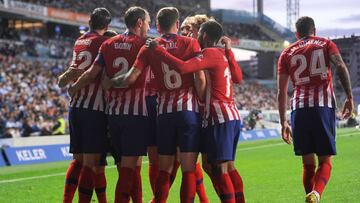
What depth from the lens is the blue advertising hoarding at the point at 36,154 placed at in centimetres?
1636

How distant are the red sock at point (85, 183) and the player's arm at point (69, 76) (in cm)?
103

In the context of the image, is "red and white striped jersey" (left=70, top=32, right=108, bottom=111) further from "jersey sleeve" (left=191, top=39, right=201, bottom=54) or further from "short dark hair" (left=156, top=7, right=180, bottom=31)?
"jersey sleeve" (left=191, top=39, right=201, bottom=54)

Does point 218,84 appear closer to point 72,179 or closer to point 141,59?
point 141,59

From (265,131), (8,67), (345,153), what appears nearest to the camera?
(345,153)

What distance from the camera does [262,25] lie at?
6116 centimetres

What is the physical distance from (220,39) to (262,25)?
56598 mm

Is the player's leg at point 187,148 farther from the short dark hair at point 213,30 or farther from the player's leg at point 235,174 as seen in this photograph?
the short dark hair at point 213,30

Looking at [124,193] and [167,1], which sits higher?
[167,1]

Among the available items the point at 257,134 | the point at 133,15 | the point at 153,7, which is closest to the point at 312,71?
the point at 133,15

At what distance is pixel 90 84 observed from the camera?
6.45 meters

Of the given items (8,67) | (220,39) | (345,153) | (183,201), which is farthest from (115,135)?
(8,67)

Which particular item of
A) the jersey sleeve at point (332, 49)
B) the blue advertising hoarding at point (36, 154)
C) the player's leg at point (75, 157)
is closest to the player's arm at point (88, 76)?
the player's leg at point (75, 157)

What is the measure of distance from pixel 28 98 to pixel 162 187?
1984 cm

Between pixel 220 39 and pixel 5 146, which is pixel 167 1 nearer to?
pixel 5 146
